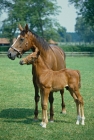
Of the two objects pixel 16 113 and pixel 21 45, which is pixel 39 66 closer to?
pixel 21 45

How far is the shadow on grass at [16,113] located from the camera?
931 centimetres

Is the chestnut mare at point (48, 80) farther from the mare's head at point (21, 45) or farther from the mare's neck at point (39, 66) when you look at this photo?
the mare's head at point (21, 45)

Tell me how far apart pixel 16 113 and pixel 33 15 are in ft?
231

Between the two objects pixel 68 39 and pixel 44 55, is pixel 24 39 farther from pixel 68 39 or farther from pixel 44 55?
pixel 68 39

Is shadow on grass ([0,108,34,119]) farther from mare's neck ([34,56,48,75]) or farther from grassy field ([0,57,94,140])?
mare's neck ([34,56,48,75])

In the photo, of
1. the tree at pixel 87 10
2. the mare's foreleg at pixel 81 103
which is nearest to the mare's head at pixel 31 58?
the mare's foreleg at pixel 81 103

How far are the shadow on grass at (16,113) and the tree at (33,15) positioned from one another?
6662cm

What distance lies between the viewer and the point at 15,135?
707cm

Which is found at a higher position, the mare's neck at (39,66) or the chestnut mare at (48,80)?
the mare's neck at (39,66)

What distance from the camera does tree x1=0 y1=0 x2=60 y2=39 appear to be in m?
76.9

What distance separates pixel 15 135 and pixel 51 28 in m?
71.7

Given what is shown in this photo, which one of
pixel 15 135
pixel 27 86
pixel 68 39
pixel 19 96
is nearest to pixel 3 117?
pixel 15 135

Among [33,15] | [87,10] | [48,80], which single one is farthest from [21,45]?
[33,15]

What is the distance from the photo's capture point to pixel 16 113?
9734 millimetres
